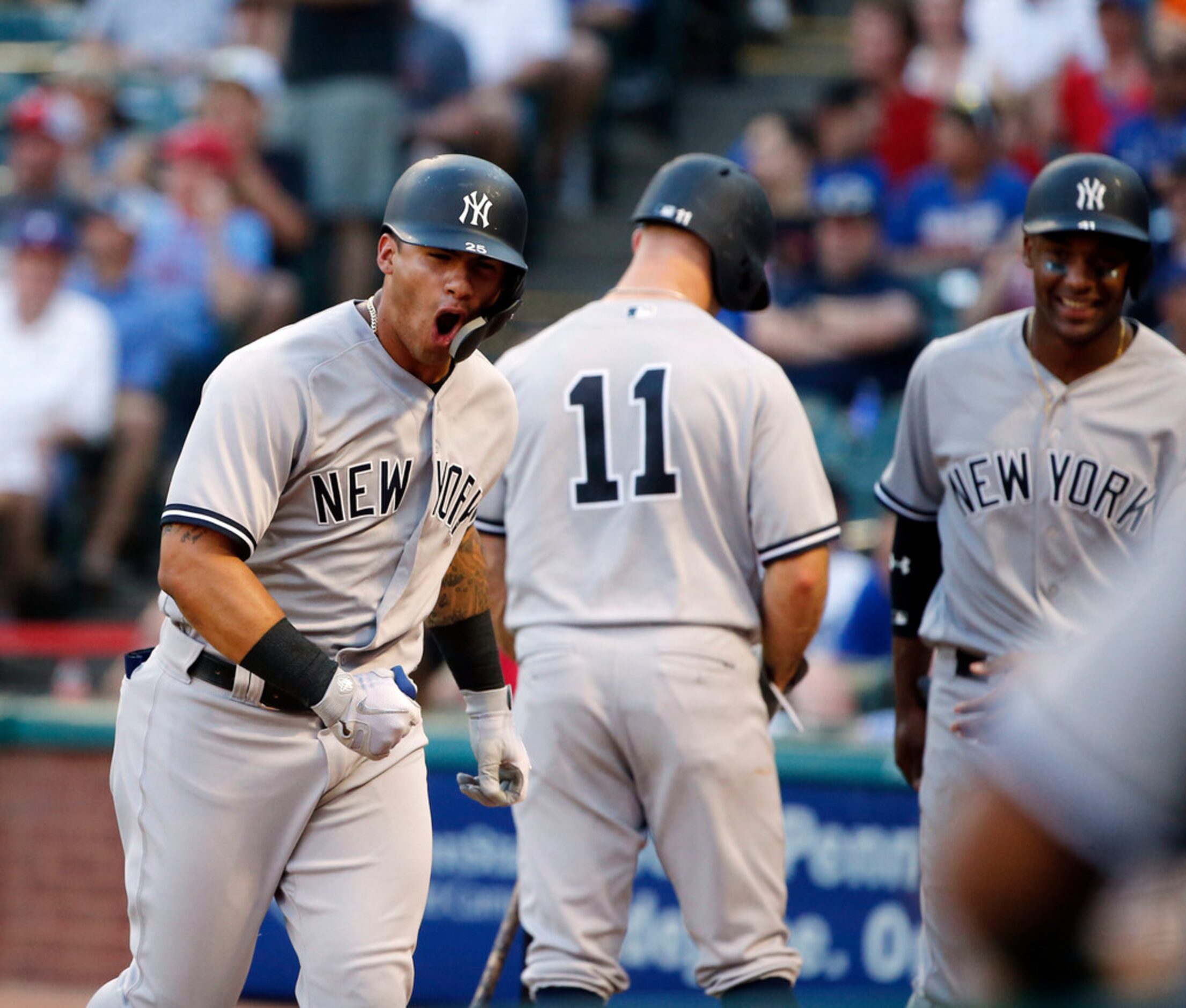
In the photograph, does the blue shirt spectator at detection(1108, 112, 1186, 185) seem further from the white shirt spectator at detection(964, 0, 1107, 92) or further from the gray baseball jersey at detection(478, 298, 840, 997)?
the gray baseball jersey at detection(478, 298, 840, 997)

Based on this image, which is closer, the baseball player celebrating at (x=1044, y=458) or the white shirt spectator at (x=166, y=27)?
the baseball player celebrating at (x=1044, y=458)

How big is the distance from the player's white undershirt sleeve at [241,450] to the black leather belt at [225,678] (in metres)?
0.24

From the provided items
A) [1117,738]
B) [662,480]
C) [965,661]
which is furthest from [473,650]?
[1117,738]

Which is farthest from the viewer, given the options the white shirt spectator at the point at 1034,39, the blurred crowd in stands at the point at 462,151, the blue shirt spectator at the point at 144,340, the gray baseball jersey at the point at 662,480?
the blue shirt spectator at the point at 144,340

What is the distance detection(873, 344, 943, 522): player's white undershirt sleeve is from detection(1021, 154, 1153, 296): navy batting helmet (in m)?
0.47

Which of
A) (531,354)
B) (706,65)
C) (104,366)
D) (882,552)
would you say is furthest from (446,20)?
(531,354)

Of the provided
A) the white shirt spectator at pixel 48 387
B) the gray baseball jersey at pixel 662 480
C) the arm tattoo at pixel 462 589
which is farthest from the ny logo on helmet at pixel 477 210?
the white shirt spectator at pixel 48 387

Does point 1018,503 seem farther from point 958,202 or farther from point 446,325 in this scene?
point 958,202

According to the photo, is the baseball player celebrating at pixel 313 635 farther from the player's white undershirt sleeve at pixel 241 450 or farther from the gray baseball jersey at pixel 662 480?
the gray baseball jersey at pixel 662 480

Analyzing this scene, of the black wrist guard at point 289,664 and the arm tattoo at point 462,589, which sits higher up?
the arm tattoo at point 462,589

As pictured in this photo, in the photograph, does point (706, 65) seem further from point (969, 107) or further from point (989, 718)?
point (989, 718)

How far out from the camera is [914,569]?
4.36m

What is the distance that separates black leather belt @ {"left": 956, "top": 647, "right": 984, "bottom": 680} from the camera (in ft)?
13.3

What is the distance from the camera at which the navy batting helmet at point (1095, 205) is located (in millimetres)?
3877
